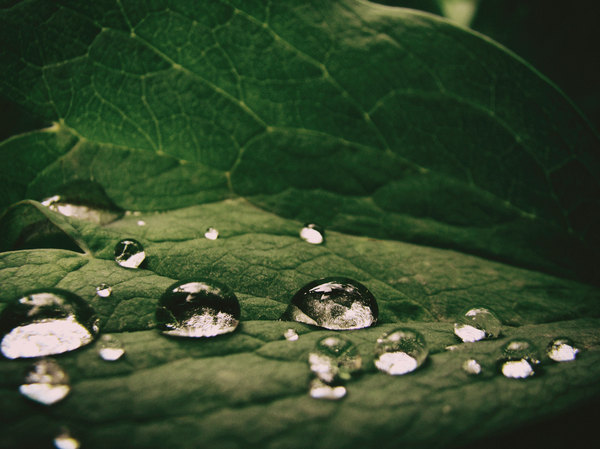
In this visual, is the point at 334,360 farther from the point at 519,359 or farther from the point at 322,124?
the point at 322,124

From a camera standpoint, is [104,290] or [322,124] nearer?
[104,290]

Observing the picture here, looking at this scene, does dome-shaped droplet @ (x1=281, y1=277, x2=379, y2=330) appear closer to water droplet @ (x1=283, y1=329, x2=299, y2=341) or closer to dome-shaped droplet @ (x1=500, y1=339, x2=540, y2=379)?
water droplet @ (x1=283, y1=329, x2=299, y2=341)

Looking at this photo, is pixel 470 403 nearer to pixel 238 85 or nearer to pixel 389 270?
pixel 389 270

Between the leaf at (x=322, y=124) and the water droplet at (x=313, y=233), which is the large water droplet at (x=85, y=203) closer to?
the leaf at (x=322, y=124)

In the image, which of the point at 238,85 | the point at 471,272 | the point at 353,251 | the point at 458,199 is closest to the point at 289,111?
the point at 238,85

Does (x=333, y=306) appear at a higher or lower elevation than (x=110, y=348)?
higher

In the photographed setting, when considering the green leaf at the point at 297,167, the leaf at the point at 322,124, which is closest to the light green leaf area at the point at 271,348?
the green leaf at the point at 297,167

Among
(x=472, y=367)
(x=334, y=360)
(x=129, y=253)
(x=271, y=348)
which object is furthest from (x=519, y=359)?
(x=129, y=253)
